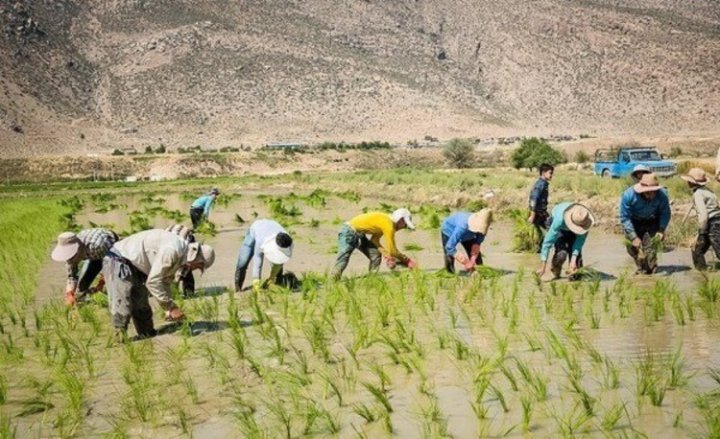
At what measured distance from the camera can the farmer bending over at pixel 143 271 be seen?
7.33 m

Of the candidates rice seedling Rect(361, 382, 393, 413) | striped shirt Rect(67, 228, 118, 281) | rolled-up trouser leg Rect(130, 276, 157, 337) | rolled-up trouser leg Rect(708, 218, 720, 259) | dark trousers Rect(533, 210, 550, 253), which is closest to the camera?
rice seedling Rect(361, 382, 393, 413)

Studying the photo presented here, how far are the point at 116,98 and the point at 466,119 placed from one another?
Answer: 137 feet

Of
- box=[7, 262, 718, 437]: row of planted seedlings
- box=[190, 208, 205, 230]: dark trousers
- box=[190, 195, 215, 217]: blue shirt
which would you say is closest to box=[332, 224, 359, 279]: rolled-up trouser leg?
box=[7, 262, 718, 437]: row of planted seedlings

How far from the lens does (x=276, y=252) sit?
9.10 m

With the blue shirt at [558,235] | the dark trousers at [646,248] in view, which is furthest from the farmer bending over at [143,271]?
the dark trousers at [646,248]

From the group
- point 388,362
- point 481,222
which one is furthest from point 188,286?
point 388,362

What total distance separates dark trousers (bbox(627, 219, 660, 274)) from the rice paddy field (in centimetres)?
39

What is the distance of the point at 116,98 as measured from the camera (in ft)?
285

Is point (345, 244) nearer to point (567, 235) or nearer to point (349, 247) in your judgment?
point (349, 247)

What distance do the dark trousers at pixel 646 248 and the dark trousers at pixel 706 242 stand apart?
1.78ft

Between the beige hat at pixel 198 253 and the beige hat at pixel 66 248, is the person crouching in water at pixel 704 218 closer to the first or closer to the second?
the beige hat at pixel 198 253

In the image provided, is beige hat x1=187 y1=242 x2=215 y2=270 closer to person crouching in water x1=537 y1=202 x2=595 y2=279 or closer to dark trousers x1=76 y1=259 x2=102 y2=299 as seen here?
dark trousers x1=76 y1=259 x2=102 y2=299

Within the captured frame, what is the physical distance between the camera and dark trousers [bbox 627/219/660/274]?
33.1 ft

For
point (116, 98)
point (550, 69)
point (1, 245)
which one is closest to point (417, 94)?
point (550, 69)
